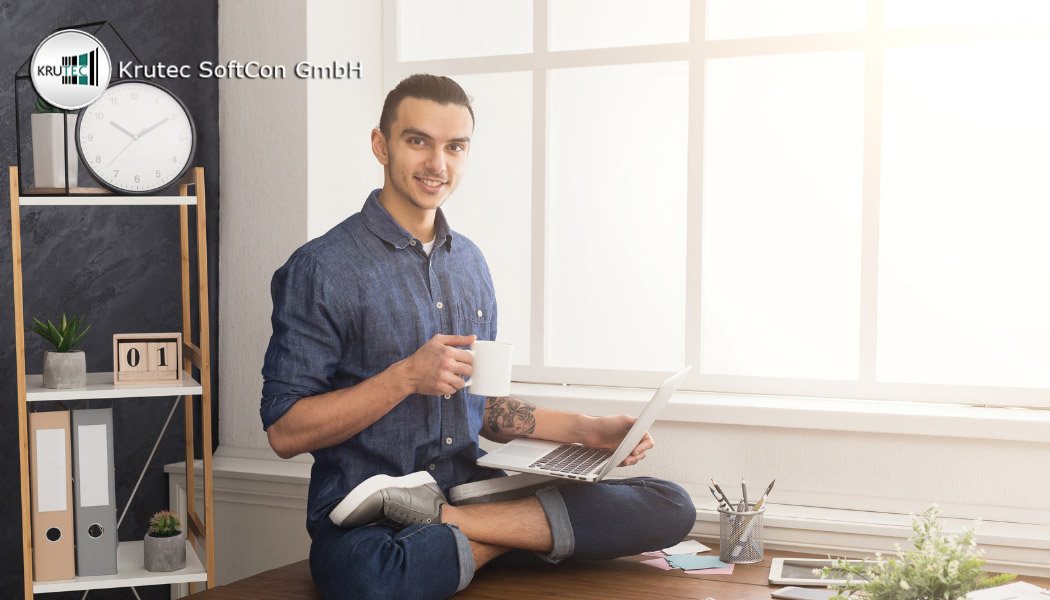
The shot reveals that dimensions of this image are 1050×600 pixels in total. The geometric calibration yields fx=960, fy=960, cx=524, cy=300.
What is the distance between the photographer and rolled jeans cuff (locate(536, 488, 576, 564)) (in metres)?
2.06

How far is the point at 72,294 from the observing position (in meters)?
2.48

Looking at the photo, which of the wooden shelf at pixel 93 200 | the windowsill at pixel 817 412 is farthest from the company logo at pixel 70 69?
the windowsill at pixel 817 412

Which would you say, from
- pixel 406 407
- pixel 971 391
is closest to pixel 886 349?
pixel 971 391

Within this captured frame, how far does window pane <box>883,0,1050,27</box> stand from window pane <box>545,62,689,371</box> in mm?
572

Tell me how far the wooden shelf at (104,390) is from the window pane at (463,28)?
1268mm

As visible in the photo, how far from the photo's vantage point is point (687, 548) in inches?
91.4

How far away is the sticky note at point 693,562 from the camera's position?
2.20 metres

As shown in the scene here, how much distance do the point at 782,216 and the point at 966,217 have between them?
0.46 m

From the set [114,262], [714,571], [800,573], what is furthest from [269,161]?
[800,573]

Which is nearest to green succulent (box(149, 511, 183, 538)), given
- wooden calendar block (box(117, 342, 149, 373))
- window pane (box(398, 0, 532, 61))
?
wooden calendar block (box(117, 342, 149, 373))

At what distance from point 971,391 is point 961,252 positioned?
36 centimetres

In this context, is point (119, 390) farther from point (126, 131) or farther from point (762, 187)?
point (762, 187)

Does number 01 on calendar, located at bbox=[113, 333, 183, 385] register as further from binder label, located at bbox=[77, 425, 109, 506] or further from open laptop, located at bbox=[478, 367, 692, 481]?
open laptop, located at bbox=[478, 367, 692, 481]

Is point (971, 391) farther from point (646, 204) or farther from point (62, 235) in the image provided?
point (62, 235)
